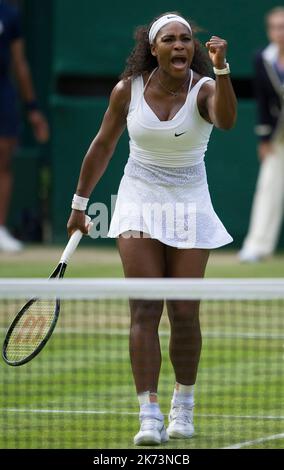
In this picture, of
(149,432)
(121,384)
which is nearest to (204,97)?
(149,432)

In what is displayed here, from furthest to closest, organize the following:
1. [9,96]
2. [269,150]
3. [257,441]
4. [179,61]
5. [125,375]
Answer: [9,96]
[269,150]
[125,375]
[179,61]
[257,441]

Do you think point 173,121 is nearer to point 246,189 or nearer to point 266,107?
point 266,107

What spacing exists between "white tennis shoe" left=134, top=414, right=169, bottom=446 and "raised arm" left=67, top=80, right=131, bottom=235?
39.0 inches

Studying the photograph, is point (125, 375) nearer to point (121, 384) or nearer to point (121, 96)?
point (121, 384)

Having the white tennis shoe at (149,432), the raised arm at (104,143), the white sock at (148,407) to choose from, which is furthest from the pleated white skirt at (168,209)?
the white tennis shoe at (149,432)

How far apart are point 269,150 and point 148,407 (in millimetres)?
7525

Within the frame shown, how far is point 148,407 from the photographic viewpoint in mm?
6098

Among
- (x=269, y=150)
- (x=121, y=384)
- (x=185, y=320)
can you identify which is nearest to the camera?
(x=185, y=320)

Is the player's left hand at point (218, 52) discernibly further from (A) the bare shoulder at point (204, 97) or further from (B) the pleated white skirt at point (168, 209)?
(B) the pleated white skirt at point (168, 209)

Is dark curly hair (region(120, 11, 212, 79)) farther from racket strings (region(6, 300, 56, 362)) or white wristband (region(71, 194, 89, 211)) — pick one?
racket strings (region(6, 300, 56, 362))

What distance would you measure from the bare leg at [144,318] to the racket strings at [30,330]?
1.20 feet

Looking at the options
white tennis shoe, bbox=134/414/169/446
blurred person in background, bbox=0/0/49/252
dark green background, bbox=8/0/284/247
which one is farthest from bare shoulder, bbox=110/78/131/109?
dark green background, bbox=8/0/284/247

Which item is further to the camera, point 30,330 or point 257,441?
point 30,330
